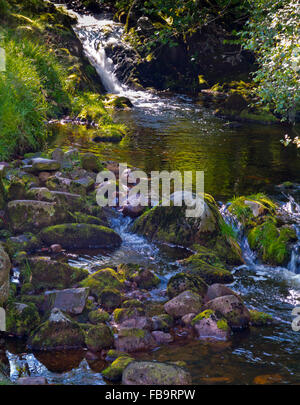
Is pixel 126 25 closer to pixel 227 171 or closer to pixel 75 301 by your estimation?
pixel 227 171

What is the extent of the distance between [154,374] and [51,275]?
2.36 m

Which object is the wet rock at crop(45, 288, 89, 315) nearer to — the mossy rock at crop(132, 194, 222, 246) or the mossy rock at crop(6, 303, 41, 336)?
the mossy rock at crop(6, 303, 41, 336)

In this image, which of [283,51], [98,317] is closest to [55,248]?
[98,317]

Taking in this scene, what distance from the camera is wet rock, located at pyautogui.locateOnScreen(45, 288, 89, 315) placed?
5578mm

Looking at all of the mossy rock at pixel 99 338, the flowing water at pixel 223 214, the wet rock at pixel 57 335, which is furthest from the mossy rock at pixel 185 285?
the wet rock at pixel 57 335

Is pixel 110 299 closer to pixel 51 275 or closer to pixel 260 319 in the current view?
pixel 51 275

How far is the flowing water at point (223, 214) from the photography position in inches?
191

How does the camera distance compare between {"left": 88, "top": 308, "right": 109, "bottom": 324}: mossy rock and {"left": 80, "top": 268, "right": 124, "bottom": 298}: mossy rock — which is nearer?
{"left": 88, "top": 308, "right": 109, "bottom": 324}: mossy rock

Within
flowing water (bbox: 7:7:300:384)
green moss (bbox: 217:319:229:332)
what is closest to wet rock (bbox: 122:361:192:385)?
flowing water (bbox: 7:7:300:384)

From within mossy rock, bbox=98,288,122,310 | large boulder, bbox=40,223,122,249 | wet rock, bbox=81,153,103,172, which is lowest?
mossy rock, bbox=98,288,122,310

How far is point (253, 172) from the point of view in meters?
12.3

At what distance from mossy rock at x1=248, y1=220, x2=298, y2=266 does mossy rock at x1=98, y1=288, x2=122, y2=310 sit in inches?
120

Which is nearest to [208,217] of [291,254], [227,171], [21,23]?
[291,254]
